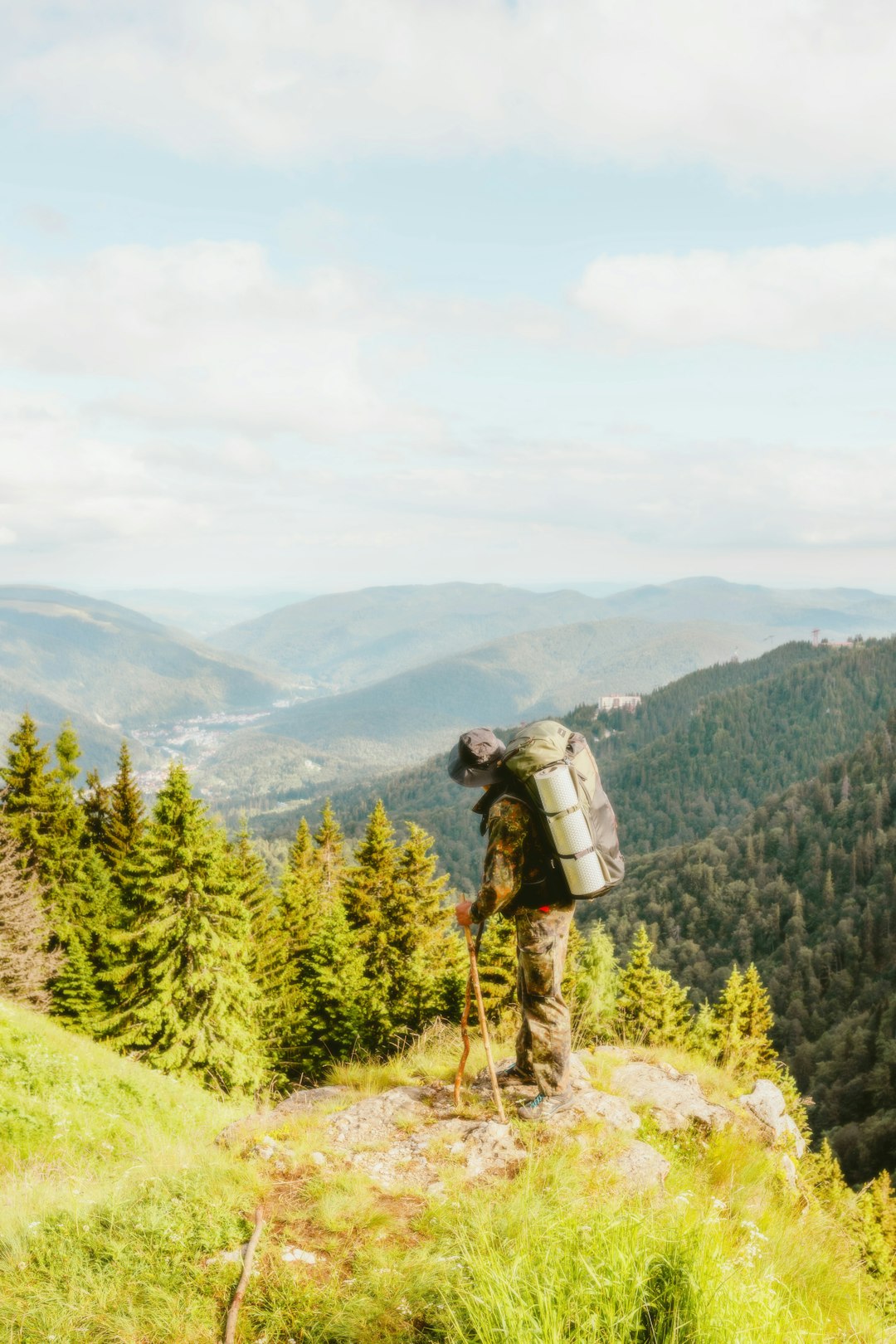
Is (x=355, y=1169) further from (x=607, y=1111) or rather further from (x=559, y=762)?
(x=559, y=762)

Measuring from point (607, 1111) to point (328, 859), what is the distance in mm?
36429

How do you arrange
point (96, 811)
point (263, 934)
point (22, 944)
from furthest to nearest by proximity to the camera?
point (96, 811) → point (263, 934) → point (22, 944)

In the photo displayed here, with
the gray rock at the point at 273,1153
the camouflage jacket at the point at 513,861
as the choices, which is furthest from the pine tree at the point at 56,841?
the camouflage jacket at the point at 513,861

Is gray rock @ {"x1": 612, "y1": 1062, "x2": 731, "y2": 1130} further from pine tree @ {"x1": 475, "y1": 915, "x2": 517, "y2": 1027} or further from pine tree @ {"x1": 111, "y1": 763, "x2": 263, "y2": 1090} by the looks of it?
pine tree @ {"x1": 111, "y1": 763, "x2": 263, "y2": 1090}

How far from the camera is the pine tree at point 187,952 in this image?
19.0 metres

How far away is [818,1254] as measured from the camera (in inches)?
176

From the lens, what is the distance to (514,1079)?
7031mm

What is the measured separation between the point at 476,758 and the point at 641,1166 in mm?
3463

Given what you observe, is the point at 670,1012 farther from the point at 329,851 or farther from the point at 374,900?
the point at 329,851

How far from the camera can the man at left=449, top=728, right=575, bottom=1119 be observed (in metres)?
6.27

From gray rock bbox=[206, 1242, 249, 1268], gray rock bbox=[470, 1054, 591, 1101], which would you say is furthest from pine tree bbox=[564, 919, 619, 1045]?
gray rock bbox=[206, 1242, 249, 1268]

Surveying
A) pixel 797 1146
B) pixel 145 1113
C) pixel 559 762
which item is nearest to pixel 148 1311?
pixel 559 762

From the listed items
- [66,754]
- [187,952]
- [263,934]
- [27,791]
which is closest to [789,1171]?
[187,952]

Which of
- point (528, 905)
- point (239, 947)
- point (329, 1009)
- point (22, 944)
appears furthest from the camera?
point (329, 1009)
